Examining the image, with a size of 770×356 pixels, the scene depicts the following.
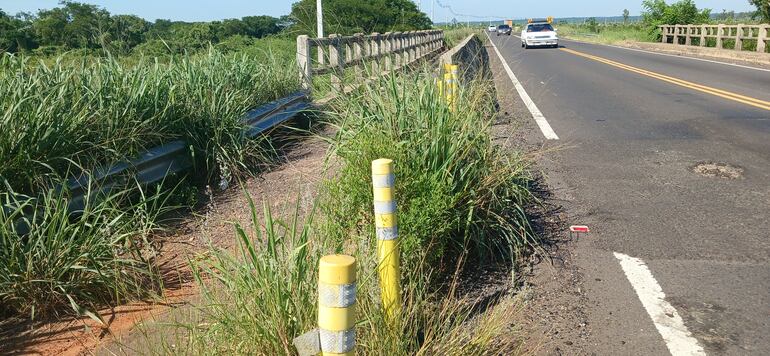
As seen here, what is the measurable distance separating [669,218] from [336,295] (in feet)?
14.2

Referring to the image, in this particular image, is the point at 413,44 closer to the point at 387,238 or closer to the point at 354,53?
the point at 354,53

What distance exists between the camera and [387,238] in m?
3.43

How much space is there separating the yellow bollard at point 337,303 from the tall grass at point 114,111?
320cm

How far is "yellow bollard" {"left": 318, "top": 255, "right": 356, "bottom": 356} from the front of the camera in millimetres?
2283

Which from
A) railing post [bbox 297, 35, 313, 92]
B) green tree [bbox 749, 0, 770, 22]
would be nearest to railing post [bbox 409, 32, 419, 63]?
railing post [bbox 297, 35, 313, 92]

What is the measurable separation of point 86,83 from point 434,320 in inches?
160

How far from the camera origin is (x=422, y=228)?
438 cm

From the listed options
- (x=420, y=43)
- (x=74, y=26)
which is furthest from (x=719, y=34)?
(x=74, y=26)

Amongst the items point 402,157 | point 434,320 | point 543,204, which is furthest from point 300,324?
point 543,204

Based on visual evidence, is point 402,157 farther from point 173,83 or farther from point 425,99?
point 173,83

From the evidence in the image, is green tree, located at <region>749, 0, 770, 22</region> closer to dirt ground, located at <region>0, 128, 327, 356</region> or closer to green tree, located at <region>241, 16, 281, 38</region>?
green tree, located at <region>241, 16, 281, 38</region>

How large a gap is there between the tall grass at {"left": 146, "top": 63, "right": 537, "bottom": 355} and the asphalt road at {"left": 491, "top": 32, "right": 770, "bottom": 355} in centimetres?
65

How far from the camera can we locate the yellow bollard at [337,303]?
228 cm

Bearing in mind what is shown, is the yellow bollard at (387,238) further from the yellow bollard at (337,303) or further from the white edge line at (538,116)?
the white edge line at (538,116)
